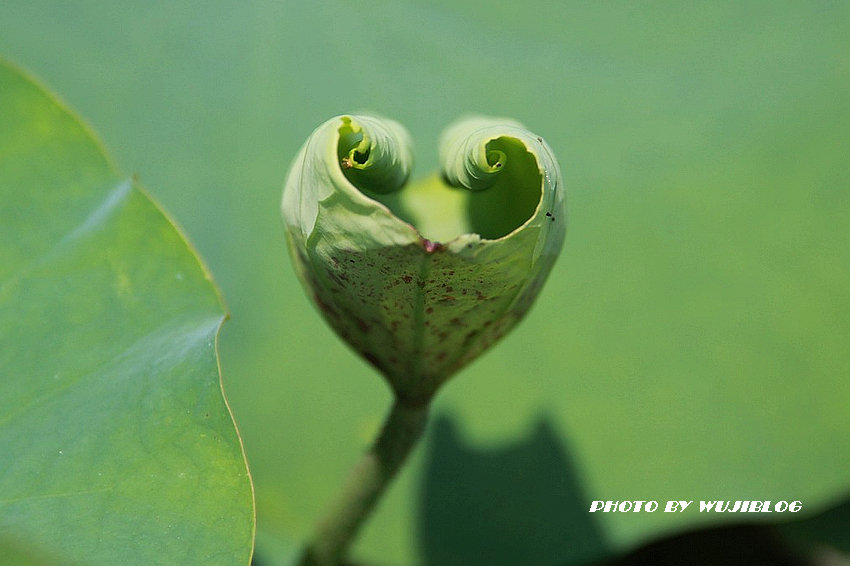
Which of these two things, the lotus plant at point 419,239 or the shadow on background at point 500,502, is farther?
the shadow on background at point 500,502

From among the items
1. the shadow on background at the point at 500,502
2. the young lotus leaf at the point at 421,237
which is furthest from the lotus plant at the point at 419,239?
the shadow on background at the point at 500,502

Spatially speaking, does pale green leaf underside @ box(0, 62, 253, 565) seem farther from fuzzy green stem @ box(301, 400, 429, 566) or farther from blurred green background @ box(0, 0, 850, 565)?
blurred green background @ box(0, 0, 850, 565)

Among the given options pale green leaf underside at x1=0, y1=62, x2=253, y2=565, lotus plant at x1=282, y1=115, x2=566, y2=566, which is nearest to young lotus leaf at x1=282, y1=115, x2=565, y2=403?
lotus plant at x1=282, y1=115, x2=566, y2=566

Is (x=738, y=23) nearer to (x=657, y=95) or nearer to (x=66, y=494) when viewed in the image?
(x=657, y=95)

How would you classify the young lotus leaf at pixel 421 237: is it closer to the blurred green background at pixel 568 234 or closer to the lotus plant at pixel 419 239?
the lotus plant at pixel 419 239

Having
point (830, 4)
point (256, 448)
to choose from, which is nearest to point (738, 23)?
point (830, 4)
